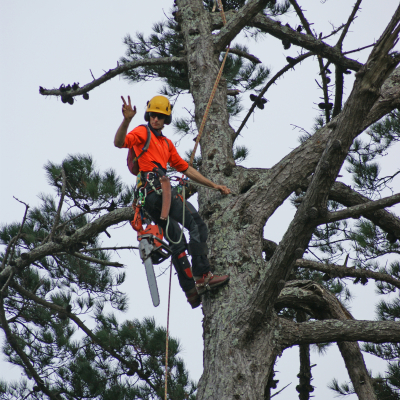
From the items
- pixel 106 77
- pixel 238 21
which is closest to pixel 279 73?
pixel 238 21

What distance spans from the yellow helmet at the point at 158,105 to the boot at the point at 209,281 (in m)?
1.20

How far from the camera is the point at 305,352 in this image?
13.6 feet

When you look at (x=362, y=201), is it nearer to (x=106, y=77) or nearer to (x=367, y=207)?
(x=367, y=207)

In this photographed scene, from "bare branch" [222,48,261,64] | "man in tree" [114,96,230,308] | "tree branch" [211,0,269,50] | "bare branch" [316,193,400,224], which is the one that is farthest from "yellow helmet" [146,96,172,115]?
"bare branch" [222,48,261,64]

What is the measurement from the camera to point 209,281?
10.8 ft

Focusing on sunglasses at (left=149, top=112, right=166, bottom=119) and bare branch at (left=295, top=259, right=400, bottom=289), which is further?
bare branch at (left=295, top=259, right=400, bottom=289)

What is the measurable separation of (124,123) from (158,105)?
56 centimetres

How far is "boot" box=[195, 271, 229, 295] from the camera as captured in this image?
10.8 feet

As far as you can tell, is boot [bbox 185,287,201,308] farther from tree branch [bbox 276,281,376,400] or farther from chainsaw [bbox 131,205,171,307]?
tree branch [bbox 276,281,376,400]

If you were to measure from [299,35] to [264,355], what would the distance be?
2.89 meters

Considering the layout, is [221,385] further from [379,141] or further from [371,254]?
[379,141]

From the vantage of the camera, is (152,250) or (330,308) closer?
(152,250)

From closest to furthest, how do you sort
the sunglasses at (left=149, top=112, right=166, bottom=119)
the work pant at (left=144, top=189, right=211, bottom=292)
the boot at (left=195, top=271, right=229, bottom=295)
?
1. the boot at (left=195, top=271, right=229, bottom=295)
2. the work pant at (left=144, top=189, right=211, bottom=292)
3. the sunglasses at (left=149, top=112, right=166, bottom=119)

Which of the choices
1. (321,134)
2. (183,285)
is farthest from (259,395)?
(321,134)
